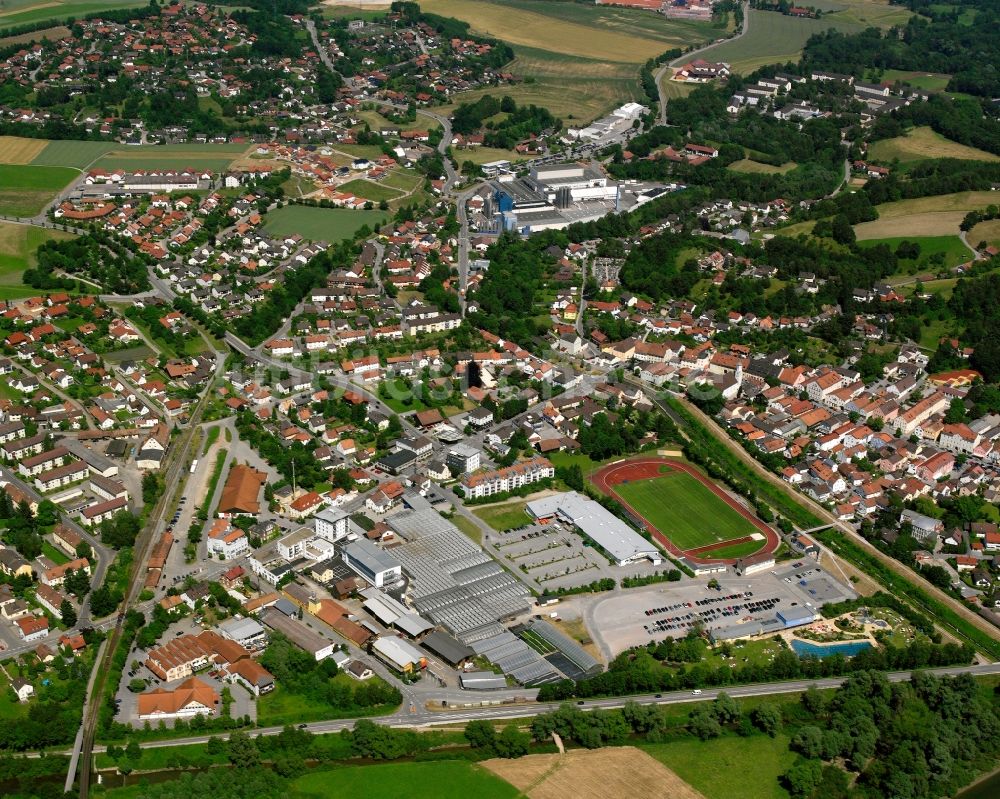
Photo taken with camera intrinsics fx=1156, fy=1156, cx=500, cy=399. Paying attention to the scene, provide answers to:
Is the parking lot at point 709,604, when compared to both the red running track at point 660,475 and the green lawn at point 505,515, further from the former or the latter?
the green lawn at point 505,515

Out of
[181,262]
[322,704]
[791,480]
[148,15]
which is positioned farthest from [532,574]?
[148,15]

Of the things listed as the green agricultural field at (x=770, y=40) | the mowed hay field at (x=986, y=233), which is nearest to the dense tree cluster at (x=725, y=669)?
the mowed hay field at (x=986, y=233)

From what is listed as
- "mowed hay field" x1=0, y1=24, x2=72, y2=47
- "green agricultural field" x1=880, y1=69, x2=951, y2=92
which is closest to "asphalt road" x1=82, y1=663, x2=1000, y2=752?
"green agricultural field" x1=880, y1=69, x2=951, y2=92

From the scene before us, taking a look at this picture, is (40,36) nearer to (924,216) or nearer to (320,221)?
(320,221)

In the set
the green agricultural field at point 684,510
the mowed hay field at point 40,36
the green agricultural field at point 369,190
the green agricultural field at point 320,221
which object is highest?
the mowed hay field at point 40,36

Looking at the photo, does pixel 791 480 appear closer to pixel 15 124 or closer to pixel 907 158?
pixel 907 158
